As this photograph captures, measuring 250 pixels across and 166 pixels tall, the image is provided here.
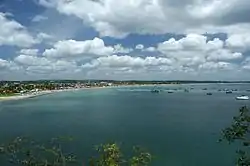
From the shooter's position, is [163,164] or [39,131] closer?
[163,164]

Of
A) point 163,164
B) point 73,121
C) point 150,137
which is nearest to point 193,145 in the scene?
point 150,137

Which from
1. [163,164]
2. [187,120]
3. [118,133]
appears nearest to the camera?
[163,164]

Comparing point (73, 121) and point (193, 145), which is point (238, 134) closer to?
point (193, 145)

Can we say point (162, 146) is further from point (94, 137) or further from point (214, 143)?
point (94, 137)

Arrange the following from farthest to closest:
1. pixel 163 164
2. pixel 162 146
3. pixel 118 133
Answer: pixel 118 133, pixel 162 146, pixel 163 164

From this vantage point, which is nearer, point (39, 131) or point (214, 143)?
point (214, 143)

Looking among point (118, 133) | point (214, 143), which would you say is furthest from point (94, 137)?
point (214, 143)

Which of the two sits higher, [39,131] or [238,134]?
[238,134]

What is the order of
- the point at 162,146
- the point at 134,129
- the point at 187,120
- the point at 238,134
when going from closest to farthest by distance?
the point at 238,134 → the point at 162,146 → the point at 134,129 → the point at 187,120

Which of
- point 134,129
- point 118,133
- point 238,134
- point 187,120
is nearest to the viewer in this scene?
point 238,134
